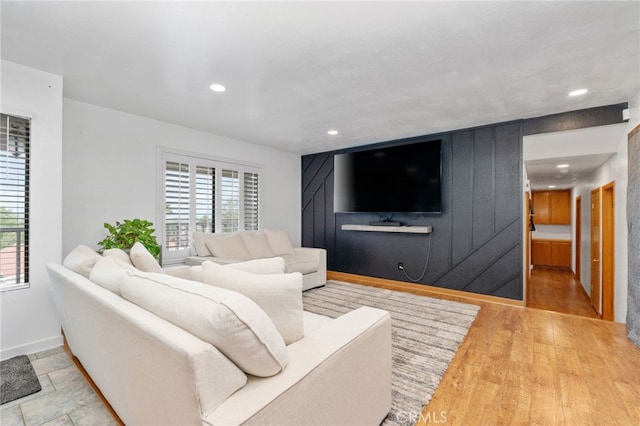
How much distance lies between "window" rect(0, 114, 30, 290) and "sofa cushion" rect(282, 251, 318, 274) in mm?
2707

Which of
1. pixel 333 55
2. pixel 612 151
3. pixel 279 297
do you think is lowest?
pixel 279 297

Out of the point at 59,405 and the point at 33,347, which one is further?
the point at 33,347

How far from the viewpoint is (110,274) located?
171cm

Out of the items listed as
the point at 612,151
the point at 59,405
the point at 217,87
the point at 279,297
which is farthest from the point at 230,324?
the point at 612,151

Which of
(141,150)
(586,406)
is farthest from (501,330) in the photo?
(141,150)

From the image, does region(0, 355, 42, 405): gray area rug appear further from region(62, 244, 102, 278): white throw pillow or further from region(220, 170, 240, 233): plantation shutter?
region(220, 170, 240, 233): plantation shutter

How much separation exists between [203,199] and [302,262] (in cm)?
182

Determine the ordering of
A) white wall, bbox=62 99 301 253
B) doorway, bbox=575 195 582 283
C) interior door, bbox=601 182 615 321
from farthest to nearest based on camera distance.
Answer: doorway, bbox=575 195 582 283 → interior door, bbox=601 182 615 321 → white wall, bbox=62 99 301 253

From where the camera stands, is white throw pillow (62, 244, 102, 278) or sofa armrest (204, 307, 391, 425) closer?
sofa armrest (204, 307, 391, 425)

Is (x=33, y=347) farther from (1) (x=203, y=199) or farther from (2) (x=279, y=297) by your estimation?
(2) (x=279, y=297)

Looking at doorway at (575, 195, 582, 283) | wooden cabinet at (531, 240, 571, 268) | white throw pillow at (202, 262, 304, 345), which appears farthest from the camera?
wooden cabinet at (531, 240, 571, 268)

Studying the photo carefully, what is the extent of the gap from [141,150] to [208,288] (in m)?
3.47

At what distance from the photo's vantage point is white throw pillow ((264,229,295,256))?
16.1 feet

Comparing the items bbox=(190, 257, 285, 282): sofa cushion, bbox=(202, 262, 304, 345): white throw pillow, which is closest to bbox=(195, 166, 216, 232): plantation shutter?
bbox=(190, 257, 285, 282): sofa cushion
